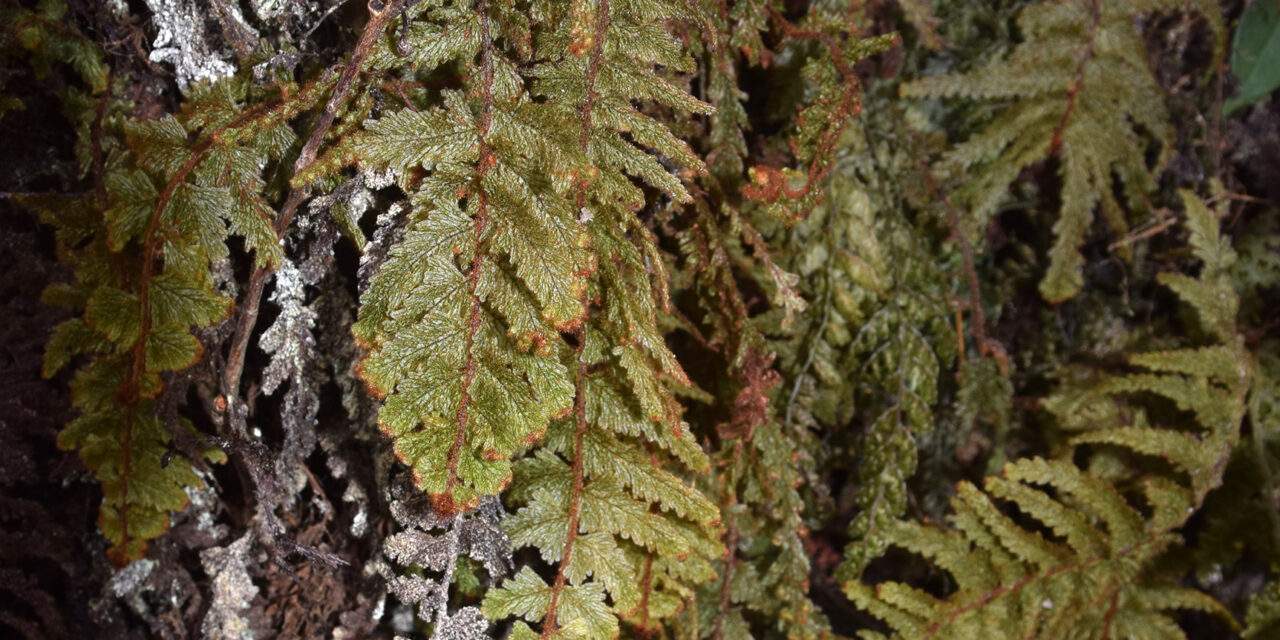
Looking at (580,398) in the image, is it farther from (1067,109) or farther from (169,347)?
(1067,109)

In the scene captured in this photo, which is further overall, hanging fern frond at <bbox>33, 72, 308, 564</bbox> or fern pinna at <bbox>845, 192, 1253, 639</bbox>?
fern pinna at <bbox>845, 192, 1253, 639</bbox>

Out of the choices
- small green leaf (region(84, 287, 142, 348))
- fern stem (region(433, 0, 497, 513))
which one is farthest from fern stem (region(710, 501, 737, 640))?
small green leaf (region(84, 287, 142, 348))

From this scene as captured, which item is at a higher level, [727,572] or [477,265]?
[477,265]

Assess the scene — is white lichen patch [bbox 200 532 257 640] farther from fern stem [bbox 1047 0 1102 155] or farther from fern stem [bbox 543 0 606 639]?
fern stem [bbox 1047 0 1102 155]

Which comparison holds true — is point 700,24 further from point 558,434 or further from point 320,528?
point 320,528

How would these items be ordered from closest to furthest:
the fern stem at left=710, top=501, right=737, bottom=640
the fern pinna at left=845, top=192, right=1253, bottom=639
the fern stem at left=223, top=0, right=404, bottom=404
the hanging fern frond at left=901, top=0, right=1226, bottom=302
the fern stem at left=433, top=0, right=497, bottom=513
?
the fern stem at left=433, top=0, right=497, bottom=513
the fern stem at left=223, top=0, right=404, bottom=404
the fern stem at left=710, top=501, right=737, bottom=640
the fern pinna at left=845, top=192, right=1253, bottom=639
the hanging fern frond at left=901, top=0, right=1226, bottom=302

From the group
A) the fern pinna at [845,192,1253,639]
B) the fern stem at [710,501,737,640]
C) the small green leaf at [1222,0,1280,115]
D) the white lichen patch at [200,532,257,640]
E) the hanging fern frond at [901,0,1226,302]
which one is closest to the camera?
the white lichen patch at [200,532,257,640]

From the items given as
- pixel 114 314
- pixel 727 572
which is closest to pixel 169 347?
pixel 114 314

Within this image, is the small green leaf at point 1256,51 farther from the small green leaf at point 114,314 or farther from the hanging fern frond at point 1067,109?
the small green leaf at point 114,314

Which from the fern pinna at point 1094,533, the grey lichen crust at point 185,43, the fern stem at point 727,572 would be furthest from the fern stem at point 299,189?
the fern pinna at point 1094,533

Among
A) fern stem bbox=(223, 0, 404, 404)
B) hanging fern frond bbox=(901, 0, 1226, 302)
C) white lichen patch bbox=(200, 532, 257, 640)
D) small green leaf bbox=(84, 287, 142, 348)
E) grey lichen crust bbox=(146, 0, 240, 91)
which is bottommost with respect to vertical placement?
white lichen patch bbox=(200, 532, 257, 640)

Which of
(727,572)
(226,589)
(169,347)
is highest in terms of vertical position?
(169,347)
